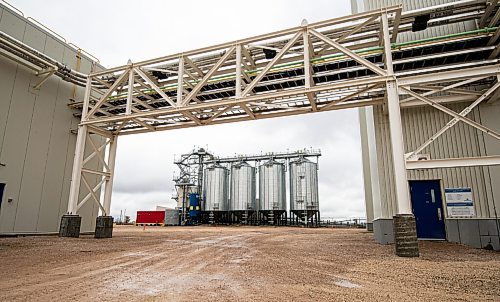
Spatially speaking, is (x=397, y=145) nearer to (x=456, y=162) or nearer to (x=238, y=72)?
(x=456, y=162)

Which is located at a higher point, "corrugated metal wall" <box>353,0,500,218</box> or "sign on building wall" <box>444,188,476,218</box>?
"corrugated metal wall" <box>353,0,500,218</box>

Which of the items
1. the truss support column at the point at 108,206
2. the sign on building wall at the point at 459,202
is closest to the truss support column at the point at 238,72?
the sign on building wall at the point at 459,202

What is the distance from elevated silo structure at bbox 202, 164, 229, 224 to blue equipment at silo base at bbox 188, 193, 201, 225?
2.58 ft

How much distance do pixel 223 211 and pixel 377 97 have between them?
1084 inches

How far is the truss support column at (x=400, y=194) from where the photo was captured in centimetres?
770

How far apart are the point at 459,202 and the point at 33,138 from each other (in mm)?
17693

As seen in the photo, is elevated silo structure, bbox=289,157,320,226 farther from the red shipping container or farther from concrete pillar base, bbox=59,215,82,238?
concrete pillar base, bbox=59,215,82,238

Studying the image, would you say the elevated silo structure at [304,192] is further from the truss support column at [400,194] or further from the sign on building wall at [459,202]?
the truss support column at [400,194]

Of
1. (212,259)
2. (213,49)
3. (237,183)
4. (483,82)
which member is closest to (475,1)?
(483,82)

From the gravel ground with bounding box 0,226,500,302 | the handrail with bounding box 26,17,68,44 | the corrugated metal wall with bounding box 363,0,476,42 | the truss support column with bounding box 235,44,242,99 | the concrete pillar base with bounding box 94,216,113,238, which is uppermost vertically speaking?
the handrail with bounding box 26,17,68,44

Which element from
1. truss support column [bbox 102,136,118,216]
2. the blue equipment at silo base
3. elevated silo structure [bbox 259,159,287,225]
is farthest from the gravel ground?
the blue equipment at silo base

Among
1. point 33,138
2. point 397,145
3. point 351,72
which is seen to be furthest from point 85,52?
point 397,145

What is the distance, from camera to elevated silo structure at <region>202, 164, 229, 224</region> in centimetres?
3658

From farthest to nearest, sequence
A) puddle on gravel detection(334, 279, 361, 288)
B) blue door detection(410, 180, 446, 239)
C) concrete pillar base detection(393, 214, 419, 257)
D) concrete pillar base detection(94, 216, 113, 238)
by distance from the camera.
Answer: concrete pillar base detection(94, 216, 113, 238) → blue door detection(410, 180, 446, 239) → concrete pillar base detection(393, 214, 419, 257) → puddle on gravel detection(334, 279, 361, 288)
